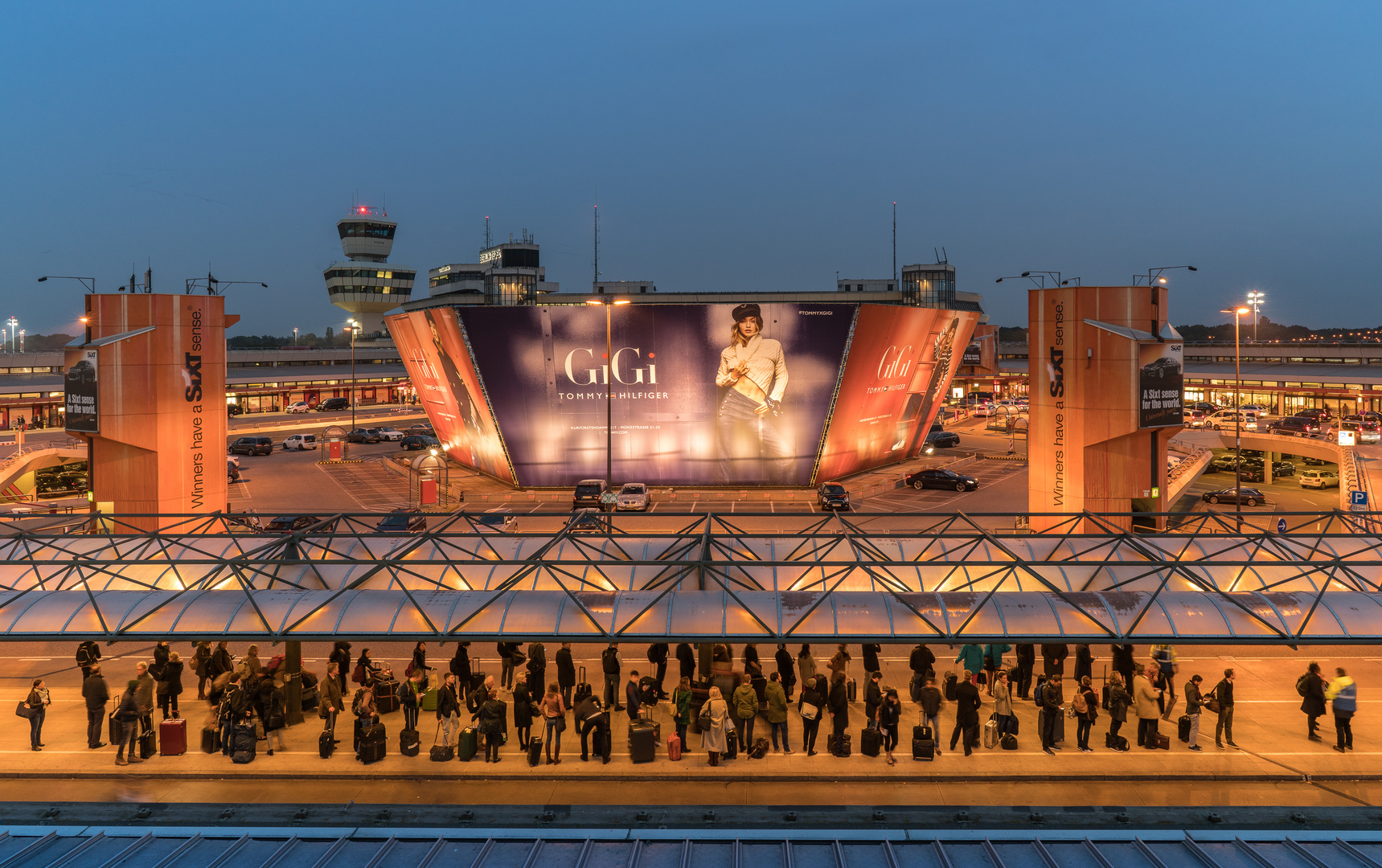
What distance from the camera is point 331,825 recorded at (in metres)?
9.52

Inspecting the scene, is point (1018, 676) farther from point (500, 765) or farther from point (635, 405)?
point (635, 405)

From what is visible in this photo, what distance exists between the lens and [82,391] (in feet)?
98.9

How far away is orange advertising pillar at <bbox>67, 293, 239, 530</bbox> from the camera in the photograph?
29969 millimetres

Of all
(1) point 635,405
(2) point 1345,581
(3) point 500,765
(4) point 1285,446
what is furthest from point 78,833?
(4) point 1285,446

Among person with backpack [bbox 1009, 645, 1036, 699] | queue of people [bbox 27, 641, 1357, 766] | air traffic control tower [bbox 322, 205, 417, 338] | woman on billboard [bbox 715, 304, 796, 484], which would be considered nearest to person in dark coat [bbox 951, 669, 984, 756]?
queue of people [bbox 27, 641, 1357, 766]

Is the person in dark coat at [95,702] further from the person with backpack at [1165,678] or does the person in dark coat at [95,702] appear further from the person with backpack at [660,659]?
the person with backpack at [660,659]

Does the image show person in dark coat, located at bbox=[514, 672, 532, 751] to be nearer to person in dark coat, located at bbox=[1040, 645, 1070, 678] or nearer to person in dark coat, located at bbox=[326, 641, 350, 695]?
person in dark coat, located at bbox=[326, 641, 350, 695]

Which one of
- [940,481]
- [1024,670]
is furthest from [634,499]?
[1024,670]

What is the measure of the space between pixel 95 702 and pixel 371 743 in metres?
4.97

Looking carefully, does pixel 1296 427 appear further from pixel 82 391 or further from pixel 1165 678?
pixel 82 391

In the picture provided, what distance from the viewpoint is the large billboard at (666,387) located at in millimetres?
44938

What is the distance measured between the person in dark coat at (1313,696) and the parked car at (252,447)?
222ft

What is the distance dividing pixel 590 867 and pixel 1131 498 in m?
27.2

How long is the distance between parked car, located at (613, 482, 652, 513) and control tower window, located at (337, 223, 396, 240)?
124172mm
